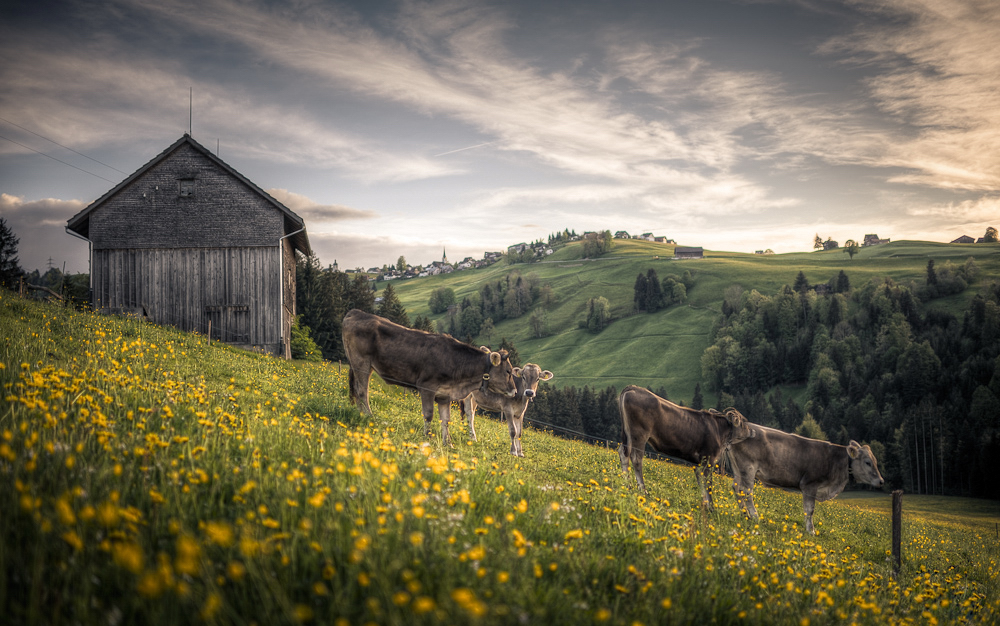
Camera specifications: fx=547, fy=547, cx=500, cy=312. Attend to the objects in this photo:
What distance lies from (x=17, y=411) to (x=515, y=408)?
484 inches

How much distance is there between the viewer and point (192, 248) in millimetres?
28938

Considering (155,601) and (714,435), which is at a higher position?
(155,601)

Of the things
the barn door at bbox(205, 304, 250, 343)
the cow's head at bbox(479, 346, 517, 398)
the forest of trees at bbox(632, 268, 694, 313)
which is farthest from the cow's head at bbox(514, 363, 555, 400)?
the forest of trees at bbox(632, 268, 694, 313)

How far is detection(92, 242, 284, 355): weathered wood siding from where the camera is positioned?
28.6m

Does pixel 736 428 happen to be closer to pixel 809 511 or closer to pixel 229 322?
pixel 809 511

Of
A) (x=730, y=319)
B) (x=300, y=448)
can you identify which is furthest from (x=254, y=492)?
(x=730, y=319)

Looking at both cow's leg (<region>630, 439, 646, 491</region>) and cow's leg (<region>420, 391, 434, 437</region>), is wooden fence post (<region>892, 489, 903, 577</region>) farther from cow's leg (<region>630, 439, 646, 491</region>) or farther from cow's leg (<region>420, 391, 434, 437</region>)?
cow's leg (<region>420, 391, 434, 437</region>)

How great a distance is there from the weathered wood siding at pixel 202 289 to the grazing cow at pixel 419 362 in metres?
18.3

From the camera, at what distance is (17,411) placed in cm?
488

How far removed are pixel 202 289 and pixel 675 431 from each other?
2560 centimetres

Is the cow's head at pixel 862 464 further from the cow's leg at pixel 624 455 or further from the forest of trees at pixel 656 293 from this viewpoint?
the forest of trees at pixel 656 293

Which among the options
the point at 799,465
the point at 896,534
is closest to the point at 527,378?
the point at 799,465

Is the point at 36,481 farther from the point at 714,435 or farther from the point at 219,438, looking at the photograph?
the point at 714,435

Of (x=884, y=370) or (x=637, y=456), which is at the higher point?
(x=637, y=456)
